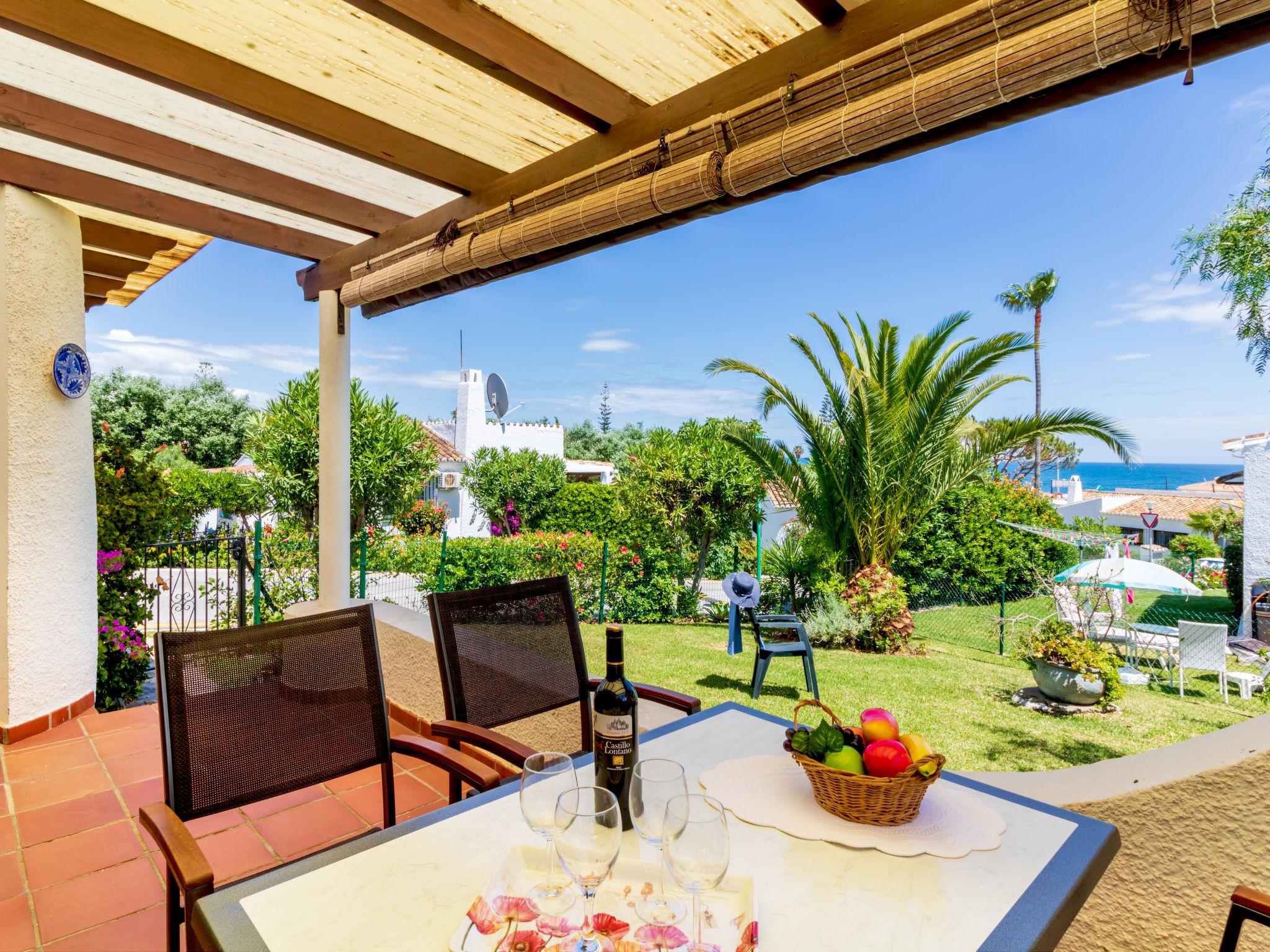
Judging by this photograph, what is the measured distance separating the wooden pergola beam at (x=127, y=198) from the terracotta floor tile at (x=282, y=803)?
2.29m

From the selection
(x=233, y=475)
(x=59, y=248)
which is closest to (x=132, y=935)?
(x=59, y=248)

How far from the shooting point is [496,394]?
48.7 feet

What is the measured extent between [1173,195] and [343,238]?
157 feet

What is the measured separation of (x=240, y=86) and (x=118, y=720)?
2.91 m

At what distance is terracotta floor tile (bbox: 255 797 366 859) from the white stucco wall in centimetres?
1134

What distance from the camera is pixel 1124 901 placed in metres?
1.48

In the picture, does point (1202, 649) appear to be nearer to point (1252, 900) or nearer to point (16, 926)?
point (1252, 900)

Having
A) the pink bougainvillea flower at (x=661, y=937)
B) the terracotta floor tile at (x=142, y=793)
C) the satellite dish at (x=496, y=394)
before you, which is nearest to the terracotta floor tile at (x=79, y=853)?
the terracotta floor tile at (x=142, y=793)

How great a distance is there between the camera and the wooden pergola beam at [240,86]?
1.63m

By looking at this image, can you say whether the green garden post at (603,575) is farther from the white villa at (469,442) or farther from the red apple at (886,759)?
the white villa at (469,442)

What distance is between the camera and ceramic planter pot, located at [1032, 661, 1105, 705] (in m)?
5.32

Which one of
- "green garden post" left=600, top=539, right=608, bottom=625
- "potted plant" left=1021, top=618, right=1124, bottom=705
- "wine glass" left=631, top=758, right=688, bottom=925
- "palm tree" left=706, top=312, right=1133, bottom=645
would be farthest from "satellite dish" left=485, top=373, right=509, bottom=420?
"wine glass" left=631, top=758, right=688, bottom=925

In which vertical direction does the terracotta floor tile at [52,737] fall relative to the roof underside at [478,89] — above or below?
below

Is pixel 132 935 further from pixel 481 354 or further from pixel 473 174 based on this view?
pixel 481 354
